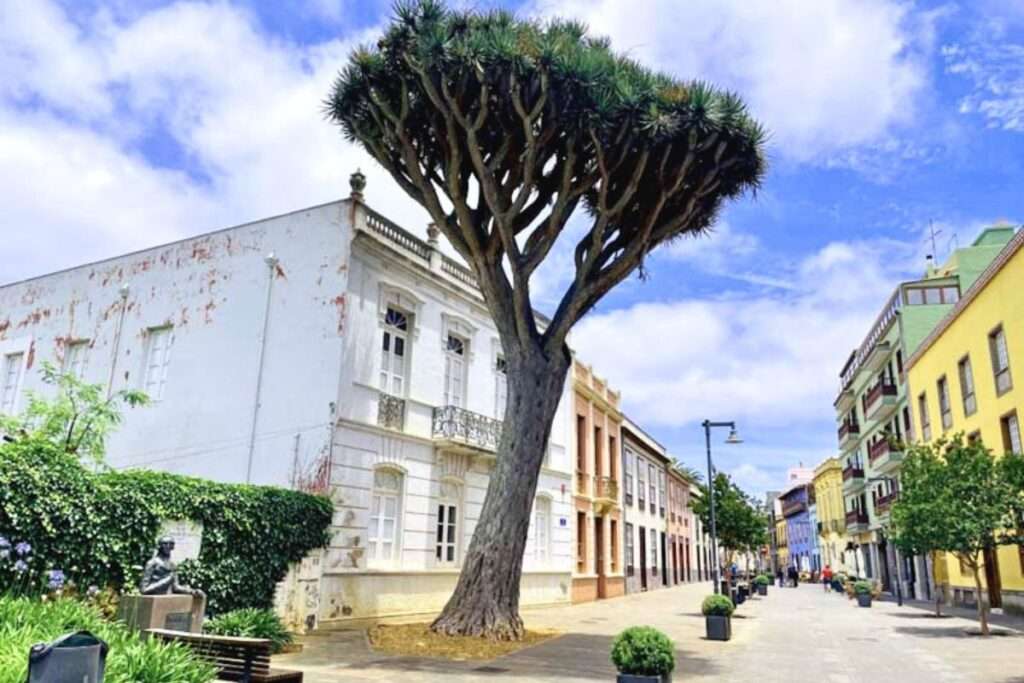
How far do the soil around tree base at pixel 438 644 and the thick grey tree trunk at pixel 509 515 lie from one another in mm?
193

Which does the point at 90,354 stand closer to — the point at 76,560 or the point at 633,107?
the point at 76,560

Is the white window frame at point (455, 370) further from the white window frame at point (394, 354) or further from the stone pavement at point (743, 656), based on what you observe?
the stone pavement at point (743, 656)

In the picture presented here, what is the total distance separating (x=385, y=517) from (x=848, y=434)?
3602cm

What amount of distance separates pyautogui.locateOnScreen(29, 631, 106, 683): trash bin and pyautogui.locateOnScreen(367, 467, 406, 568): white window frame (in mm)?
11337

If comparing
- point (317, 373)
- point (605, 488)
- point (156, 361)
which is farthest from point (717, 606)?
point (605, 488)

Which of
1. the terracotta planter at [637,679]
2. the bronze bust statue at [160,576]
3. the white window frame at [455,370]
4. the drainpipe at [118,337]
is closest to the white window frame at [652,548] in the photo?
the white window frame at [455,370]

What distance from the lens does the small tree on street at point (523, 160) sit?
Result: 1184 cm

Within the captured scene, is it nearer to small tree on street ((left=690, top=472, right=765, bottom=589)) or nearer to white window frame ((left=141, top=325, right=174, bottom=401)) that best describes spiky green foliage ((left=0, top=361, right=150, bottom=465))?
white window frame ((left=141, top=325, right=174, bottom=401))

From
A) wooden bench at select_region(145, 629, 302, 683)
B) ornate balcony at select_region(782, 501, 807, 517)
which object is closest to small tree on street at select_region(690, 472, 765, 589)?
wooden bench at select_region(145, 629, 302, 683)

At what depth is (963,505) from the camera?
653 inches

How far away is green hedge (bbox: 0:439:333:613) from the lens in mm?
9500

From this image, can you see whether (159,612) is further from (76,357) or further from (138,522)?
(76,357)

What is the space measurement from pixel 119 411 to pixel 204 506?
647cm

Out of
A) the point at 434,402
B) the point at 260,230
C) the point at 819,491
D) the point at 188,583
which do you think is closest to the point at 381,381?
the point at 434,402
